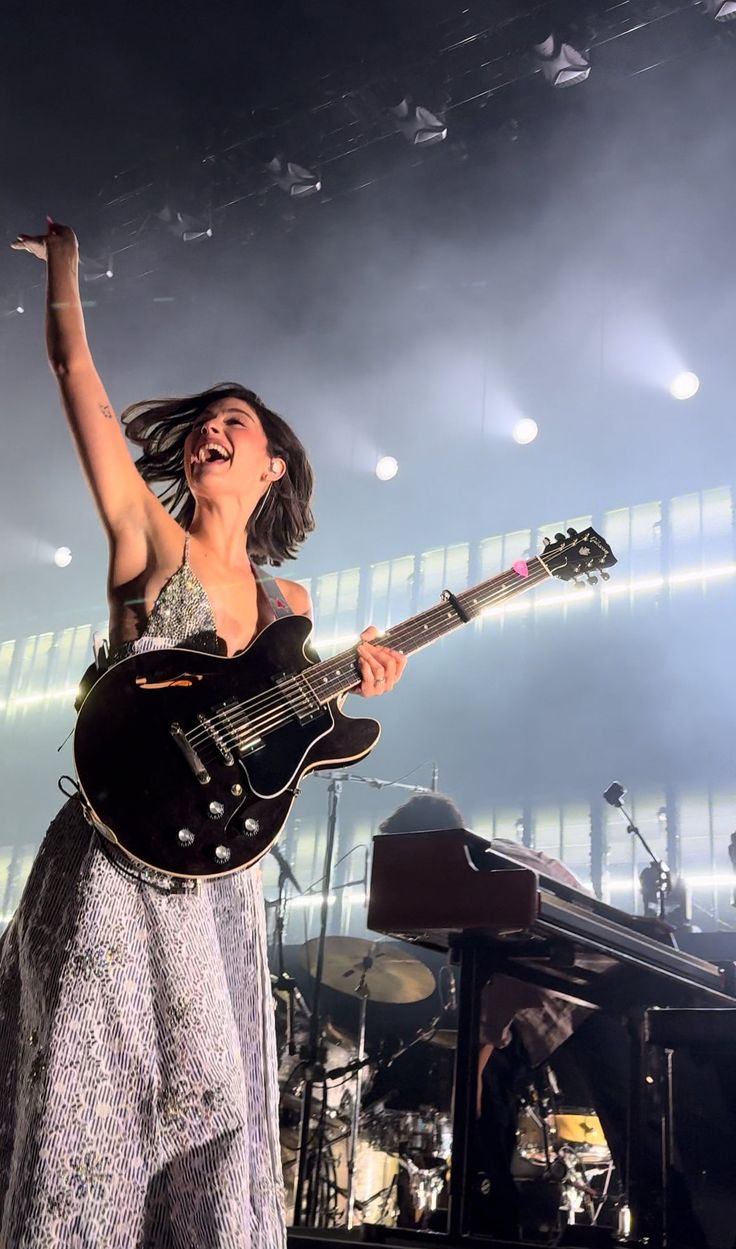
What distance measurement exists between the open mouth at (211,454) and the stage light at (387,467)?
29.3ft

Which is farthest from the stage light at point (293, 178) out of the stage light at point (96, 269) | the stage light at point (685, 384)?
the stage light at point (685, 384)

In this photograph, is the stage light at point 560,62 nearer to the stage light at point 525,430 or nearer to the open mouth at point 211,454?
the stage light at point 525,430

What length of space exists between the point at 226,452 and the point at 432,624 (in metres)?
0.55

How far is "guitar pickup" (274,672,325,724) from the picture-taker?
70.2 inches

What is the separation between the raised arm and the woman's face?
0.24 meters

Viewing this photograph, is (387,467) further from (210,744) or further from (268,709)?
(210,744)

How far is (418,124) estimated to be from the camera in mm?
7598

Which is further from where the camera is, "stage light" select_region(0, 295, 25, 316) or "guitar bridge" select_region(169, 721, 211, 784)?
"stage light" select_region(0, 295, 25, 316)

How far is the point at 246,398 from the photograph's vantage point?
2.24 m

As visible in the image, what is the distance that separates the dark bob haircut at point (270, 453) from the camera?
86.8 inches

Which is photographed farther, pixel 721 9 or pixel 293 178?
pixel 293 178

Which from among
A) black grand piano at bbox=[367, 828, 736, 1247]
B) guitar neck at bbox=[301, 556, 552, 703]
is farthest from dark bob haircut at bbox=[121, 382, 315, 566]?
black grand piano at bbox=[367, 828, 736, 1247]

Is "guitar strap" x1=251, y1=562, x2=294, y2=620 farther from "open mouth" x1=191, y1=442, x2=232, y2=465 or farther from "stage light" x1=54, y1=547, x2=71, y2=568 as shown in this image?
"stage light" x1=54, y1=547, x2=71, y2=568

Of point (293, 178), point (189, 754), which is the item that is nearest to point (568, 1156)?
point (189, 754)
